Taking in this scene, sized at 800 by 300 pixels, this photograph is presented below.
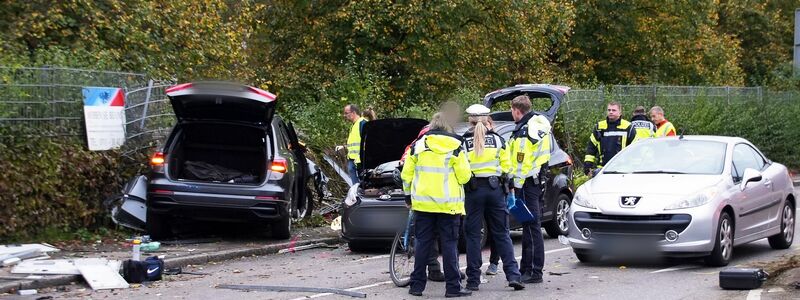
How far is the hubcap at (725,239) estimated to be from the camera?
11.6m

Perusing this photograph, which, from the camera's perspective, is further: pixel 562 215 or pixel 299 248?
pixel 562 215

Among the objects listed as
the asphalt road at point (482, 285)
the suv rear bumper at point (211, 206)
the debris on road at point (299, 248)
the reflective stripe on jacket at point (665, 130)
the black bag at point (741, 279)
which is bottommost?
the debris on road at point (299, 248)

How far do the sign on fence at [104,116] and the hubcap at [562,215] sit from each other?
5.91m

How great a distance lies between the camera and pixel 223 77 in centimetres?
1908

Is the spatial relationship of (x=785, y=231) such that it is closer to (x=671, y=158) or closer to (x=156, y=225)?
(x=671, y=158)

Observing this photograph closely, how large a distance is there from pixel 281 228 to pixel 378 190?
1.68 meters

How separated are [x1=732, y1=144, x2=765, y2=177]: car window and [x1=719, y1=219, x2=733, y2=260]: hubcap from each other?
0.74m

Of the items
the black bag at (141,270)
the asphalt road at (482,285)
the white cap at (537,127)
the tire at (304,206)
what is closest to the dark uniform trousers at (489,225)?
the asphalt road at (482,285)

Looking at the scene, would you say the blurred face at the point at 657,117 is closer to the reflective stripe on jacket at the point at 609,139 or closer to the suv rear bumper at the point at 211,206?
the reflective stripe on jacket at the point at 609,139

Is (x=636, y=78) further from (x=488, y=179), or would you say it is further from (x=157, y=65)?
(x=488, y=179)

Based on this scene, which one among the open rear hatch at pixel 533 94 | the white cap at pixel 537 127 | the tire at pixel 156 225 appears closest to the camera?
the white cap at pixel 537 127

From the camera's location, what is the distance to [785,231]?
43.8 feet

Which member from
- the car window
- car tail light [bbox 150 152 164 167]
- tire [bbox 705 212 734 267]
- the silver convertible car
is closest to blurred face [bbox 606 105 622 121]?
the silver convertible car

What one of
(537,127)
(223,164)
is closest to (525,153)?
(537,127)
